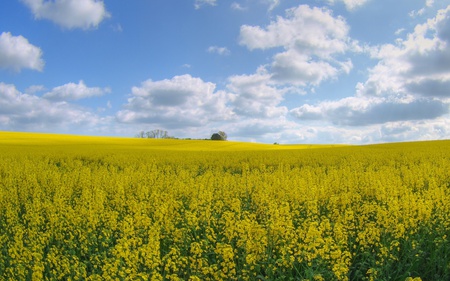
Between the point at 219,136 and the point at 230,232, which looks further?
the point at 219,136

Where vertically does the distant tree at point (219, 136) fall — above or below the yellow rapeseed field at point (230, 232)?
above

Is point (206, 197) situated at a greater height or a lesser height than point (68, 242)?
greater

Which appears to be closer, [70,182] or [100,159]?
[70,182]

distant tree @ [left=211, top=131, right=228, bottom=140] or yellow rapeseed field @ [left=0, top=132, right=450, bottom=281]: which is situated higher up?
distant tree @ [left=211, top=131, right=228, bottom=140]

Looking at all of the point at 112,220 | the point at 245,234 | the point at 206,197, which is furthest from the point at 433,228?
the point at 112,220

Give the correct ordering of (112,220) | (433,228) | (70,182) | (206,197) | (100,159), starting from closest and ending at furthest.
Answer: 1. (112,220)
2. (433,228)
3. (206,197)
4. (70,182)
5. (100,159)

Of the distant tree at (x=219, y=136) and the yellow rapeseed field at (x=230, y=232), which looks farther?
the distant tree at (x=219, y=136)

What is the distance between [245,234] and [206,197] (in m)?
2.64

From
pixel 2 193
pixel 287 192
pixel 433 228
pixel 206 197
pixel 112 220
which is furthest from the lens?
pixel 2 193

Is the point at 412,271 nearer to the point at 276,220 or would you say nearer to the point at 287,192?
the point at 276,220

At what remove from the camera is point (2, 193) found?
11094 mm

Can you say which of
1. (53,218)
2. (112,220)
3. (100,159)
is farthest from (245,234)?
(100,159)

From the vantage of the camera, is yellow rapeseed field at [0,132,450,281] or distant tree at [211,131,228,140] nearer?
yellow rapeseed field at [0,132,450,281]

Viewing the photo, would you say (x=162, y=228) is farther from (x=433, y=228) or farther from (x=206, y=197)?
(x=433, y=228)
